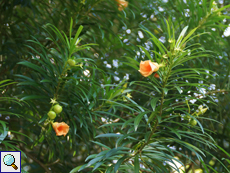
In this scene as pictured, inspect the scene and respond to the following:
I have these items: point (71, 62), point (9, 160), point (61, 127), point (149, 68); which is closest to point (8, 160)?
point (9, 160)

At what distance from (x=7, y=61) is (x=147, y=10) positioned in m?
Answer: 0.80

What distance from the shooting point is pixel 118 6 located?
1.14 meters

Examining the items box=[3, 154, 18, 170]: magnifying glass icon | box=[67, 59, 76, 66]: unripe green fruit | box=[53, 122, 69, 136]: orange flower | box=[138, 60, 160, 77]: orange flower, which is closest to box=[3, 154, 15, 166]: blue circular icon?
box=[3, 154, 18, 170]: magnifying glass icon

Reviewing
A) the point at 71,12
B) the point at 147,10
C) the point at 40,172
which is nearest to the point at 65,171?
the point at 40,172

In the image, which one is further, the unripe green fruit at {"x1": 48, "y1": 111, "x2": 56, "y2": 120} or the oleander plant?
the unripe green fruit at {"x1": 48, "y1": 111, "x2": 56, "y2": 120}

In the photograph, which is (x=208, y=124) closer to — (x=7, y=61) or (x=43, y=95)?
(x=43, y=95)

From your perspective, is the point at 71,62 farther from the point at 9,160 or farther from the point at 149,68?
the point at 9,160

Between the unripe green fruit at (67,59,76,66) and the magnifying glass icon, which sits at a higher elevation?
the unripe green fruit at (67,59,76,66)

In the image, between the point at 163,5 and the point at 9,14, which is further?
the point at 163,5

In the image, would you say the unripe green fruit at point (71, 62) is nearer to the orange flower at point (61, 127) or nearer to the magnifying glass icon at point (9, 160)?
the orange flower at point (61, 127)

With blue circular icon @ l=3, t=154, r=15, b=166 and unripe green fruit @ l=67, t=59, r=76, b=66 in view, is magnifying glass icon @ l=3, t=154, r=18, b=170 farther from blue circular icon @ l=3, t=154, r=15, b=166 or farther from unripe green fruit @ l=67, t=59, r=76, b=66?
unripe green fruit @ l=67, t=59, r=76, b=66

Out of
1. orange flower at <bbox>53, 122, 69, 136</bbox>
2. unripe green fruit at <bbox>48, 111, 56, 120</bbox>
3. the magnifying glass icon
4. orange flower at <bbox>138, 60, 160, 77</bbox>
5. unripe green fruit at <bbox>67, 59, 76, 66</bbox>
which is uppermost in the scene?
unripe green fruit at <bbox>67, 59, 76, 66</bbox>

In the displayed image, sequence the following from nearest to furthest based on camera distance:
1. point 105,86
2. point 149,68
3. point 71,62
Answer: point 149,68
point 71,62
point 105,86

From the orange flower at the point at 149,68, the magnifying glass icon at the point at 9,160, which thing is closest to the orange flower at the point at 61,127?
the magnifying glass icon at the point at 9,160
